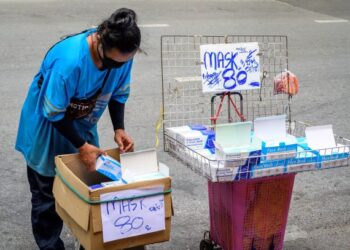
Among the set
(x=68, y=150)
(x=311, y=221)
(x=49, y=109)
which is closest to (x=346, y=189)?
(x=311, y=221)

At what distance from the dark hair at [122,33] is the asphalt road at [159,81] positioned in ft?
2.52

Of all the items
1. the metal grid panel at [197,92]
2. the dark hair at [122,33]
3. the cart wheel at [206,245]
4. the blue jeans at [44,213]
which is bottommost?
the cart wheel at [206,245]

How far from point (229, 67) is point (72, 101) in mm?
991

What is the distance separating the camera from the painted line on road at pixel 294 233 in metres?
4.26

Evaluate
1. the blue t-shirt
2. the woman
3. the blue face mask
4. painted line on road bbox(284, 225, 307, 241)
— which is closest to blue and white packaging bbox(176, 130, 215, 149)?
the woman

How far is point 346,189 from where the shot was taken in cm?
506

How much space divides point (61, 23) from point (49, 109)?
7856mm

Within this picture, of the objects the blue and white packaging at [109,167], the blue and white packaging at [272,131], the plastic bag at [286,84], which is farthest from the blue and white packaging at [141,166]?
the plastic bag at [286,84]

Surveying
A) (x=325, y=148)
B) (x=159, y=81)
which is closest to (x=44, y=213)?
(x=325, y=148)

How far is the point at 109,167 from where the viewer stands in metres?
3.15

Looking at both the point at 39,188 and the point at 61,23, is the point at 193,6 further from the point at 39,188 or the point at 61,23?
the point at 39,188

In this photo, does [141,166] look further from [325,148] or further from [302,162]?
[325,148]

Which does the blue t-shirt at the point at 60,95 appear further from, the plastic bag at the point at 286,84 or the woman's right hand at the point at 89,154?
the plastic bag at the point at 286,84

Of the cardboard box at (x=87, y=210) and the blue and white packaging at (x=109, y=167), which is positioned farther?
the blue and white packaging at (x=109, y=167)
